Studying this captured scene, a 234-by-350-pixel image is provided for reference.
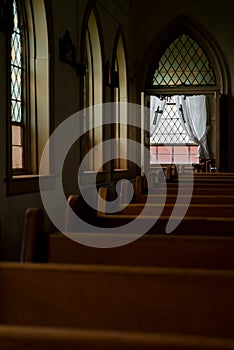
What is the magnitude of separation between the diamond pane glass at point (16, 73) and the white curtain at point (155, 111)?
26.1ft

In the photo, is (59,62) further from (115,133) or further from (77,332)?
(77,332)

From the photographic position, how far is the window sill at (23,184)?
17.7 feet

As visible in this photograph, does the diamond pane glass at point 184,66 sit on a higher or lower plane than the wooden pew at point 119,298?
higher

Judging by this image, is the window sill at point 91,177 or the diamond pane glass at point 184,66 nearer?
the window sill at point 91,177

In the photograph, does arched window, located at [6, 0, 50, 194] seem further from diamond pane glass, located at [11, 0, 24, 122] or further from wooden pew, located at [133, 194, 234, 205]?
wooden pew, located at [133, 194, 234, 205]

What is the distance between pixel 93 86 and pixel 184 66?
322cm

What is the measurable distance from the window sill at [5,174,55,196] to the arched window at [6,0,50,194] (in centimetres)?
16

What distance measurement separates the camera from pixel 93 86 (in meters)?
9.09

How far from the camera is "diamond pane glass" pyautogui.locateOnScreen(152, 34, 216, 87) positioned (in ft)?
38.1

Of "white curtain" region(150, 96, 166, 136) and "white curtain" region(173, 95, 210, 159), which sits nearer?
"white curtain" region(173, 95, 210, 159)

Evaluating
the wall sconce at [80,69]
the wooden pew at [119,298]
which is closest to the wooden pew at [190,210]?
the wooden pew at [119,298]

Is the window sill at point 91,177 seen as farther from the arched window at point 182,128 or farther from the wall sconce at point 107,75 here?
the arched window at point 182,128

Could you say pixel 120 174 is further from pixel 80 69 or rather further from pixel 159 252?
pixel 159 252

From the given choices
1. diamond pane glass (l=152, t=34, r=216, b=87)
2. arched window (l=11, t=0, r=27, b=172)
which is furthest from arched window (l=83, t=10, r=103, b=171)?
diamond pane glass (l=152, t=34, r=216, b=87)
